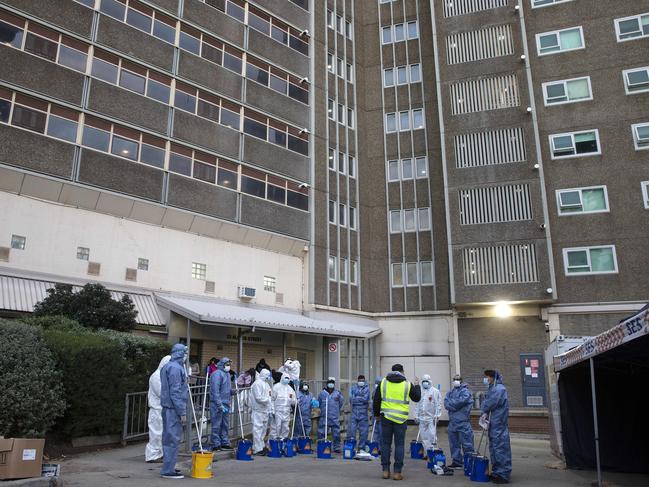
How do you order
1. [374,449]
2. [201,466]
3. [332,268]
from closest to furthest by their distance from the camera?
1. [201,466]
2. [374,449]
3. [332,268]

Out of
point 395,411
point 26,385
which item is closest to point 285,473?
point 395,411

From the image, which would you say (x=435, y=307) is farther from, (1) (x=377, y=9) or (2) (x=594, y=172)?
(1) (x=377, y=9)

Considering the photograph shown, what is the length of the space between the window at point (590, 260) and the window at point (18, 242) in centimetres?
2261

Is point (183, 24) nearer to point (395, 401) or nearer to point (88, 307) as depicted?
point (88, 307)

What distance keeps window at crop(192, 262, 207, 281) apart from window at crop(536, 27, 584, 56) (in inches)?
788

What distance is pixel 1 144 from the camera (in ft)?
63.8

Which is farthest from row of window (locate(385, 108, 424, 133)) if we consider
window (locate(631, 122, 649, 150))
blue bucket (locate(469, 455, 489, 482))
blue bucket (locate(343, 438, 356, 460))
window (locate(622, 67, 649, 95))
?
blue bucket (locate(469, 455, 489, 482))

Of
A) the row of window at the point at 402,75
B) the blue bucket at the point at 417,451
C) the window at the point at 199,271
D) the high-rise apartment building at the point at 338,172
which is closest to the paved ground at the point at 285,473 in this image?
the blue bucket at the point at 417,451

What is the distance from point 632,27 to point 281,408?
2550 cm

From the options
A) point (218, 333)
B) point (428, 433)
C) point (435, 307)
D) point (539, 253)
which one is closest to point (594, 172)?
point (539, 253)

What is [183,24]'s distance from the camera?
85.5ft

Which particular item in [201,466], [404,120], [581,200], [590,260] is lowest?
[201,466]

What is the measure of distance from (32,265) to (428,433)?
541 inches

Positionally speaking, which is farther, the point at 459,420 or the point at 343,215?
the point at 343,215
